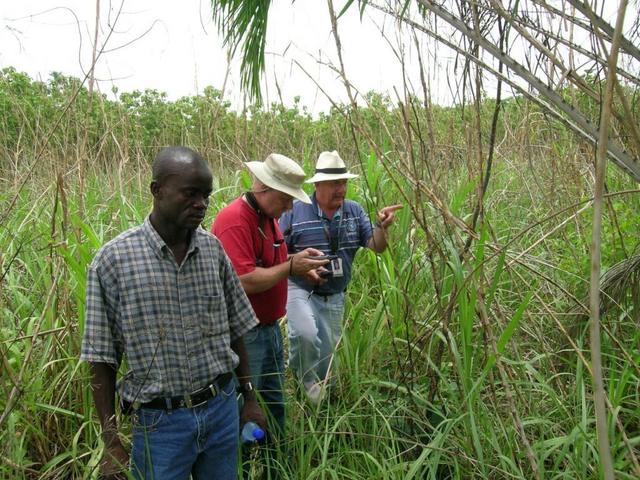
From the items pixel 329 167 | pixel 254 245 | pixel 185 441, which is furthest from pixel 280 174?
pixel 185 441

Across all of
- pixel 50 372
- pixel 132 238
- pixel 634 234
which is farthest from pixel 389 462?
pixel 634 234

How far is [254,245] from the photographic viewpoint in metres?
2.62

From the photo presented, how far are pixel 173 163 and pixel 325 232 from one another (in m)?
1.52

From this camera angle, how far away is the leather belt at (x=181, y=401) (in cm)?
181

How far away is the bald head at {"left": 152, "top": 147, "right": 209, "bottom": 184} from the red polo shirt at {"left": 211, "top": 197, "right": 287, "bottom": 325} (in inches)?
27.4

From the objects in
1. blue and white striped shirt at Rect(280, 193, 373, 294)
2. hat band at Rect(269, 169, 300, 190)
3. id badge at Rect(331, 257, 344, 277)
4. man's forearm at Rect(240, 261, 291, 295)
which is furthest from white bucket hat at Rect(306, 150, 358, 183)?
man's forearm at Rect(240, 261, 291, 295)

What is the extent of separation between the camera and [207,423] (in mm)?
1895

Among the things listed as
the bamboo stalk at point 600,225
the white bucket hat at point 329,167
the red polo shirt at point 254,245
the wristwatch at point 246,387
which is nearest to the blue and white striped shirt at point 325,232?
the white bucket hat at point 329,167

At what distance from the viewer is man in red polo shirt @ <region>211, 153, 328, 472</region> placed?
252 cm

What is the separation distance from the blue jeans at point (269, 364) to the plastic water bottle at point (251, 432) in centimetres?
44

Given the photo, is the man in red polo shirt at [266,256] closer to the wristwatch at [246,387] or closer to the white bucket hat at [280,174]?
the white bucket hat at [280,174]

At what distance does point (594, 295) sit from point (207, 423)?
4.45 feet

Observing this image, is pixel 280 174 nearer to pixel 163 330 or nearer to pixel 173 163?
pixel 173 163

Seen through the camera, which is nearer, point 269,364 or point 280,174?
point 280,174
